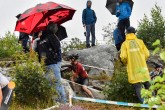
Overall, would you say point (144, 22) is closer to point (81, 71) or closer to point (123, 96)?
point (81, 71)

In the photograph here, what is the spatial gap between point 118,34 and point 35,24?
14.3 ft

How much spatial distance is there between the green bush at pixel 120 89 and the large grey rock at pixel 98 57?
4.47 m

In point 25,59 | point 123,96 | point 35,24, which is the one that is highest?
point 35,24

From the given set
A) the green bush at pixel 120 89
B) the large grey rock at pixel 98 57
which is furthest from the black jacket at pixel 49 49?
the large grey rock at pixel 98 57

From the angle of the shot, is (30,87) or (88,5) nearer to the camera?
(30,87)

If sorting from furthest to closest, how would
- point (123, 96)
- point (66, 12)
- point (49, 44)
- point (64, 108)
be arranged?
1. point (66, 12)
2. point (123, 96)
3. point (49, 44)
4. point (64, 108)

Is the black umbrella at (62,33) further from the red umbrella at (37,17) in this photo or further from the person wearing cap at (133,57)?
the person wearing cap at (133,57)

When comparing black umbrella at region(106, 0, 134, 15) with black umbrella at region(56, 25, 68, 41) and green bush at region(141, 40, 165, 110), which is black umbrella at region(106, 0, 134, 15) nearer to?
black umbrella at region(56, 25, 68, 41)

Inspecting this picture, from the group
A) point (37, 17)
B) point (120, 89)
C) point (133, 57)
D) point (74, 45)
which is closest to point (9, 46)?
point (74, 45)

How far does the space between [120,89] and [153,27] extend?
30.7ft

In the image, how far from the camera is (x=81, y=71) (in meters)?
13.2

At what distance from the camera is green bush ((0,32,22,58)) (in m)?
17.0

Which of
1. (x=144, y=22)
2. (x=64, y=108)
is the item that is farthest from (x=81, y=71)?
(x=144, y=22)

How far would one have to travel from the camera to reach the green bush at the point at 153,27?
782 inches
